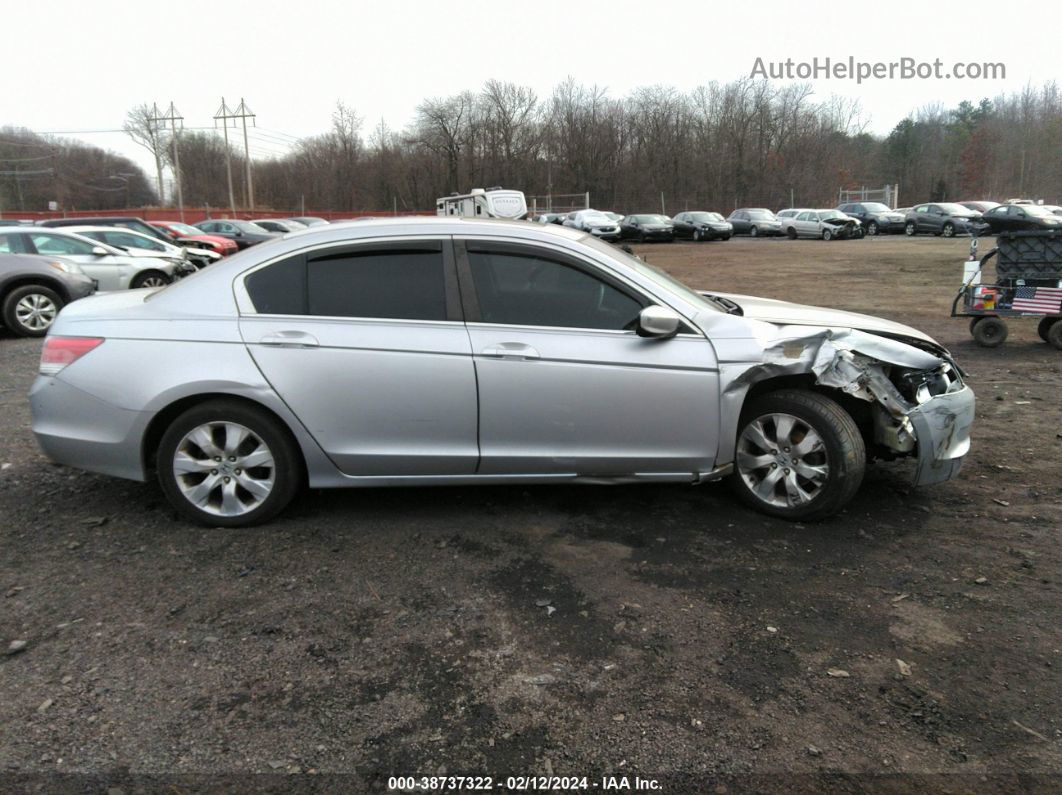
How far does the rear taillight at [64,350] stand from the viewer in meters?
4.05

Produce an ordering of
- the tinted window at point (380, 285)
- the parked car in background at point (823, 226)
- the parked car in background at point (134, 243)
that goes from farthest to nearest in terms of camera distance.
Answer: the parked car in background at point (823, 226) < the parked car in background at point (134, 243) < the tinted window at point (380, 285)

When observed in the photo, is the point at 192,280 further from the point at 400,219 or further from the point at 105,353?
→ the point at 400,219

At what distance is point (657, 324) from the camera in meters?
3.89

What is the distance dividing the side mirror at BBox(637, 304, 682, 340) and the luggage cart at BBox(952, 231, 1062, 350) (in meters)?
7.13

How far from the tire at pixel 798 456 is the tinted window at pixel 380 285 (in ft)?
5.99

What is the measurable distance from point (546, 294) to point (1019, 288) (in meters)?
7.81

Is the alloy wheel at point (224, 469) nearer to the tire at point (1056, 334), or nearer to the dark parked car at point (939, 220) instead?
the tire at point (1056, 334)

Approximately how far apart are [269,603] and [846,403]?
3301 mm

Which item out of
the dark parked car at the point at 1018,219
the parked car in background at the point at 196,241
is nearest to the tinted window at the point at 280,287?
the dark parked car at the point at 1018,219

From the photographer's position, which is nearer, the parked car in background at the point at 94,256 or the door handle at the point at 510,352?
the door handle at the point at 510,352

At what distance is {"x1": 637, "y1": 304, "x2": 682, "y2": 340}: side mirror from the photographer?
3887mm

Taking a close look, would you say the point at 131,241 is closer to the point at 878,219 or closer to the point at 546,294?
the point at 546,294

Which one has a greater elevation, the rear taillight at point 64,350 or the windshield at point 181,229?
the windshield at point 181,229

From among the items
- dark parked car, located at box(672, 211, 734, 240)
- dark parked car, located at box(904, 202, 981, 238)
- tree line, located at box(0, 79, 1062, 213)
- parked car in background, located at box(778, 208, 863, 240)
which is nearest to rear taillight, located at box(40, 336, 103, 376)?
dark parked car, located at box(904, 202, 981, 238)
